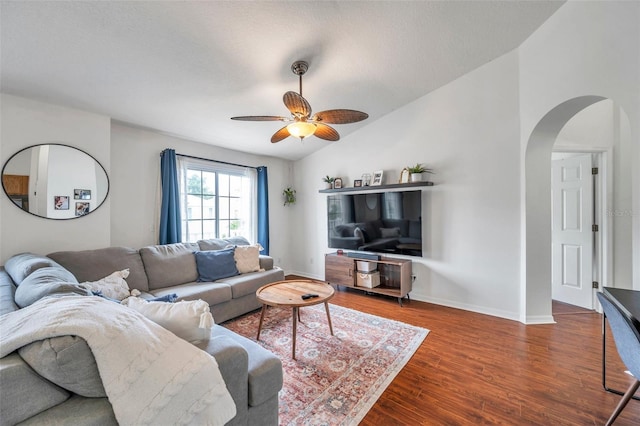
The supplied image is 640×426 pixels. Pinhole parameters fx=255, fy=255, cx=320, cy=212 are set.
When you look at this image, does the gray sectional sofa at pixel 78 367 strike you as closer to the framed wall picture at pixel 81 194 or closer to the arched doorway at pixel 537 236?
the framed wall picture at pixel 81 194

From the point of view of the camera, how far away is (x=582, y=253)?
3.20 metres

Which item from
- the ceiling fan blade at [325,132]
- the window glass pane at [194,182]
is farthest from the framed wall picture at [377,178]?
the window glass pane at [194,182]

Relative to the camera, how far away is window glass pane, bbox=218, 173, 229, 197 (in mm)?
4178

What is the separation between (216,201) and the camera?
13.5ft

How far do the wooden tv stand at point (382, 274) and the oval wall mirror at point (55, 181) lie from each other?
10.0ft

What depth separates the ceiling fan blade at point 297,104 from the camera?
195cm

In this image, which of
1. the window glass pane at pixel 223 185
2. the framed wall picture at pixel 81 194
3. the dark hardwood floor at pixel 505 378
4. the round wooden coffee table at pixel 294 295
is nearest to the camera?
the dark hardwood floor at pixel 505 378

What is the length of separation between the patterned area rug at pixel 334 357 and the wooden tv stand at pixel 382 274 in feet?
2.01

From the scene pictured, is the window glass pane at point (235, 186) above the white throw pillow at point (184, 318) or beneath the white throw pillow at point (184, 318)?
above

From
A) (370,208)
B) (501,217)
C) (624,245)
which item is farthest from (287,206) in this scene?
(624,245)

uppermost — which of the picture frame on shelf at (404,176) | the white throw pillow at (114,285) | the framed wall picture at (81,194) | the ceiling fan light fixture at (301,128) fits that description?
the ceiling fan light fixture at (301,128)

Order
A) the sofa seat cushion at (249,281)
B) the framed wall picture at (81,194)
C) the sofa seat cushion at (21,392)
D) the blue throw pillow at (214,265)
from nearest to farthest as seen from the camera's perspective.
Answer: the sofa seat cushion at (21,392) < the framed wall picture at (81,194) < the sofa seat cushion at (249,281) < the blue throw pillow at (214,265)

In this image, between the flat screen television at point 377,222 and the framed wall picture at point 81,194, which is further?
the flat screen television at point 377,222

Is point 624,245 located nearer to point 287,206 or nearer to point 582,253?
point 582,253
